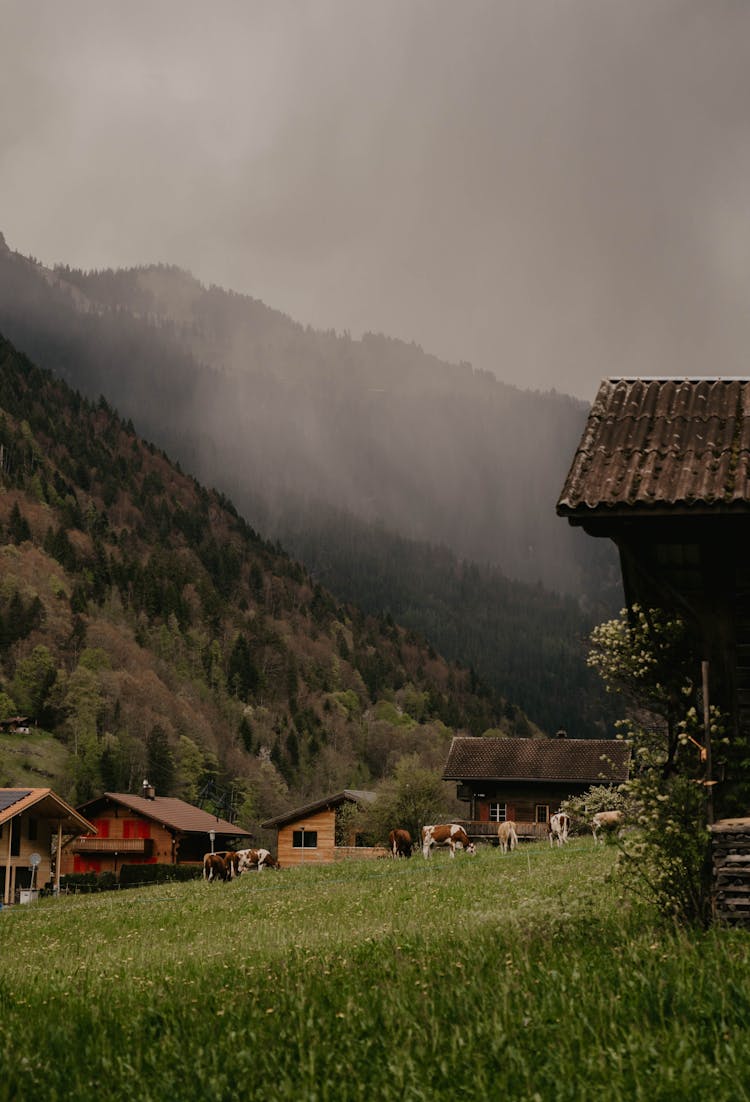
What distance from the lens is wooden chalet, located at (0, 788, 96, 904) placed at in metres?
63.6

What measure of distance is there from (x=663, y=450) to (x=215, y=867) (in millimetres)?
38462

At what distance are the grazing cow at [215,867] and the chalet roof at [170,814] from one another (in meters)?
46.5

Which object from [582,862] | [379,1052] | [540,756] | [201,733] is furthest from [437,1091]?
[201,733]

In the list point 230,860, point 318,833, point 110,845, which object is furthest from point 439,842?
point 110,845

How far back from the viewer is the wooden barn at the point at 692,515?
11.9 metres

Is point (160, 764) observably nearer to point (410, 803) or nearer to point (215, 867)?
point (410, 803)

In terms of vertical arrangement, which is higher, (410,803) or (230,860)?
(410,803)

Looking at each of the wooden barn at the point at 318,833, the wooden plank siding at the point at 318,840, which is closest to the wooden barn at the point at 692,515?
the wooden barn at the point at 318,833

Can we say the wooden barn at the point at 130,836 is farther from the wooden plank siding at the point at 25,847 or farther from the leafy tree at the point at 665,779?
the leafy tree at the point at 665,779

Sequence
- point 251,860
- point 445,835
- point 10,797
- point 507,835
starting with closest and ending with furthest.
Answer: point 507,835
point 445,835
point 251,860
point 10,797

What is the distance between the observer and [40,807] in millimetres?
69750

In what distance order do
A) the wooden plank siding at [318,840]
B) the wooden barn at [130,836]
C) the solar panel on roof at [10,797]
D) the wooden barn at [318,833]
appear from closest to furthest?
the solar panel on roof at [10,797]
the wooden barn at [318,833]
the wooden plank siding at [318,840]
the wooden barn at [130,836]

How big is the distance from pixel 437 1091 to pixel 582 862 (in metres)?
23.8

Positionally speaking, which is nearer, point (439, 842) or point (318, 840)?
point (439, 842)
